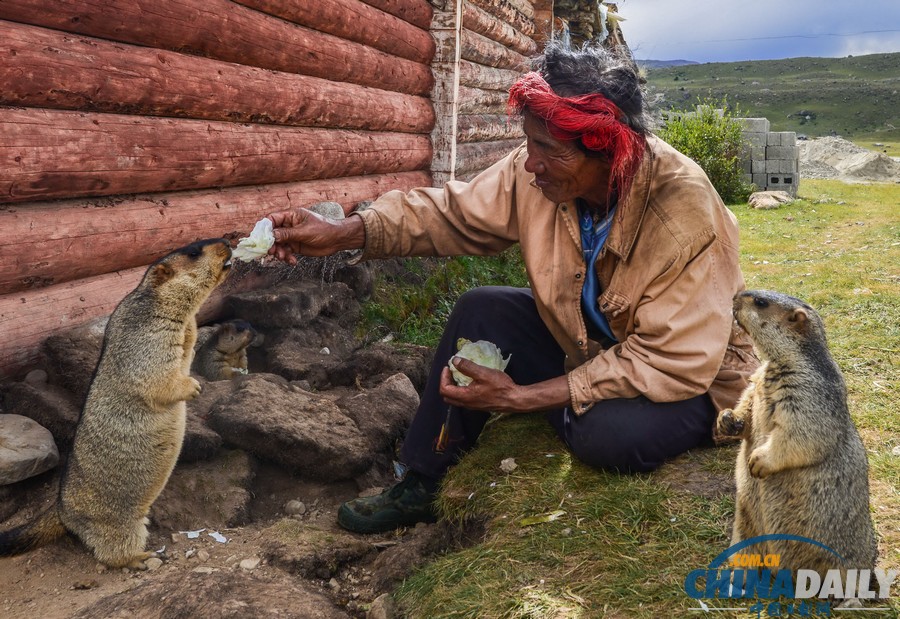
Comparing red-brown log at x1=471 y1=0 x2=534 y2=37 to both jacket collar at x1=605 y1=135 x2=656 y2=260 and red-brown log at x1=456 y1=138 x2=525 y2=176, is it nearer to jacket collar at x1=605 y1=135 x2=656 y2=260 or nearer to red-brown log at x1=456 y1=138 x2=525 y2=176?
red-brown log at x1=456 y1=138 x2=525 y2=176

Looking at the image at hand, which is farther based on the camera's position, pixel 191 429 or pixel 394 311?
pixel 394 311

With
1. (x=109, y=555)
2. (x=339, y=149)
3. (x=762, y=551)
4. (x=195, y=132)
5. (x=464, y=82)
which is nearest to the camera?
(x=762, y=551)

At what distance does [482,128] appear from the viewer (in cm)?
927

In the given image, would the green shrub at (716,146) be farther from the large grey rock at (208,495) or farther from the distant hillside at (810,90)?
the distant hillside at (810,90)

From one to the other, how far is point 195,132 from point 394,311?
2388 millimetres

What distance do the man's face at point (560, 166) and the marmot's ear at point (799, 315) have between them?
1.02m

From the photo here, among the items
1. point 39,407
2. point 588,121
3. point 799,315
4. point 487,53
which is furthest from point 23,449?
point 487,53

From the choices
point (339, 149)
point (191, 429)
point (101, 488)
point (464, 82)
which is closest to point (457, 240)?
point (191, 429)

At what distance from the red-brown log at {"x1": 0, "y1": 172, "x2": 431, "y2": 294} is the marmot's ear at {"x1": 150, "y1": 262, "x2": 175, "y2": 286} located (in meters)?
0.68

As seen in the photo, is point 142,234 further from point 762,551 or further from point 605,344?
point 762,551

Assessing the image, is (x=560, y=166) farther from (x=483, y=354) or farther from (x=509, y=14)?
(x=509, y=14)

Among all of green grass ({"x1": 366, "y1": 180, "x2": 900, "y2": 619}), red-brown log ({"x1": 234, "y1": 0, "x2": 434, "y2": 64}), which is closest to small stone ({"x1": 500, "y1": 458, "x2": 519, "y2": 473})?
green grass ({"x1": 366, "y1": 180, "x2": 900, "y2": 619})

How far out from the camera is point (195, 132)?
4.79m

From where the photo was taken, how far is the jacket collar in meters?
3.49
